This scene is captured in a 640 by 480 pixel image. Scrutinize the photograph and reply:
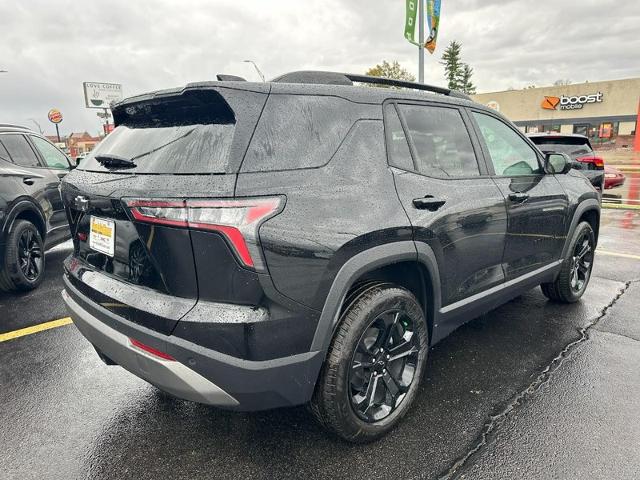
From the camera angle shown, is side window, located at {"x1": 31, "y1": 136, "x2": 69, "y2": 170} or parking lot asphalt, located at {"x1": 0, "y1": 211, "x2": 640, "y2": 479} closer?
parking lot asphalt, located at {"x1": 0, "y1": 211, "x2": 640, "y2": 479}

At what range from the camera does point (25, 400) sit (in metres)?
2.71

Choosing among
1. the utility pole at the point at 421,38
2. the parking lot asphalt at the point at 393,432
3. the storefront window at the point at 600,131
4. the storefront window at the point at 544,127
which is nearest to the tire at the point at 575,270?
the parking lot asphalt at the point at 393,432

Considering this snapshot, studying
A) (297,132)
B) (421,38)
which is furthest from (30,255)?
(421,38)

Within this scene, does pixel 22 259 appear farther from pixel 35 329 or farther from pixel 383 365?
pixel 383 365

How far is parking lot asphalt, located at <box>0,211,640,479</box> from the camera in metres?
2.13

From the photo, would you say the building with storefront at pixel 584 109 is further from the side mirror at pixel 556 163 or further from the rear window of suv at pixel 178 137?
the rear window of suv at pixel 178 137

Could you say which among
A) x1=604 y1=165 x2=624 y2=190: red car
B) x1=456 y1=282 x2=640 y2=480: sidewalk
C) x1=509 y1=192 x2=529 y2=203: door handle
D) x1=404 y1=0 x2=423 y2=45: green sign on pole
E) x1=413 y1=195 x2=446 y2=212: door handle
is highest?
x1=404 y1=0 x2=423 y2=45: green sign on pole

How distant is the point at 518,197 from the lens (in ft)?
10.1

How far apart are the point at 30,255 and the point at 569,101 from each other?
149 feet

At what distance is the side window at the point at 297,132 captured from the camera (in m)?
1.90

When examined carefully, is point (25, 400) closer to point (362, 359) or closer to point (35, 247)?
point (362, 359)

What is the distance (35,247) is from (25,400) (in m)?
2.66

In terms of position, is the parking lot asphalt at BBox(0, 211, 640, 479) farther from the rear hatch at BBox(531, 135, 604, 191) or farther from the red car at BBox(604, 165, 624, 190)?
the red car at BBox(604, 165, 624, 190)

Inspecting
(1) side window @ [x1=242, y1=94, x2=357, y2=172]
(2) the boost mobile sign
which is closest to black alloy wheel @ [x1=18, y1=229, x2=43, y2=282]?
(1) side window @ [x1=242, y1=94, x2=357, y2=172]
